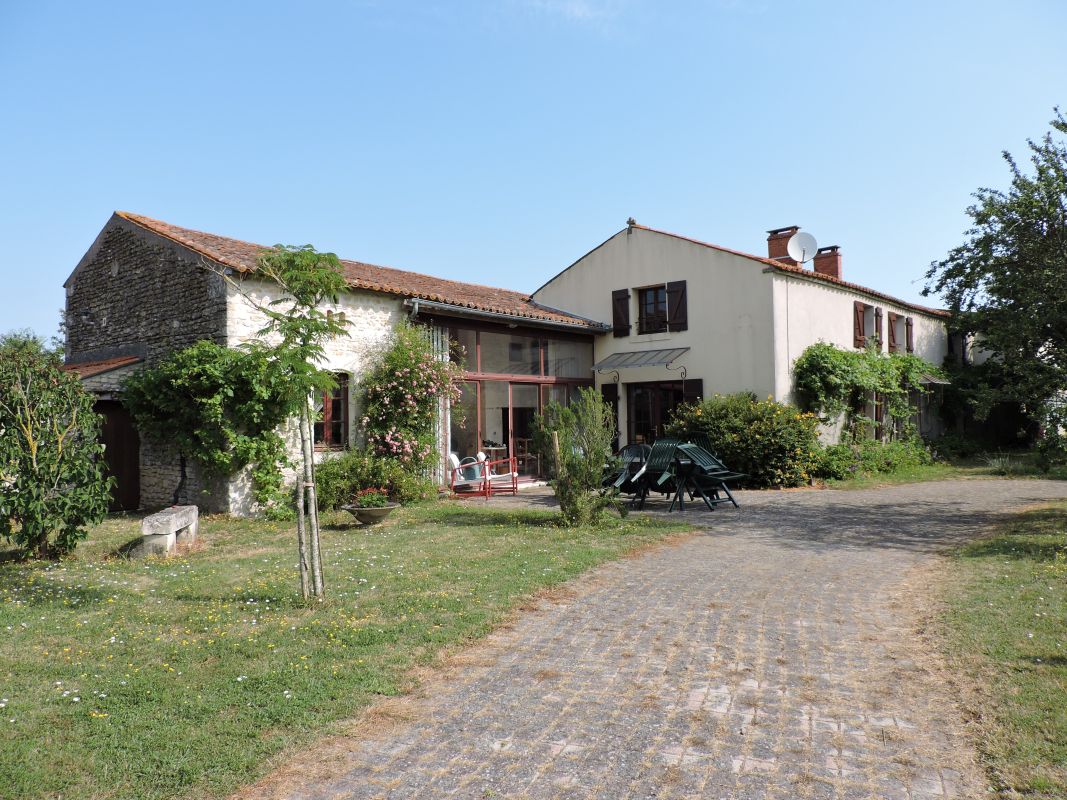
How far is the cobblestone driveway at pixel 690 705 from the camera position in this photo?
3.01 m

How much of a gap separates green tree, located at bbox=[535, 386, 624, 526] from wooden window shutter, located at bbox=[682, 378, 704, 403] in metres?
7.38

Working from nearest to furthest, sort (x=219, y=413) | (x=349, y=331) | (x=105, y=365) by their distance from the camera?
1. (x=219, y=413)
2. (x=349, y=331)
3. (x=105, y=365)

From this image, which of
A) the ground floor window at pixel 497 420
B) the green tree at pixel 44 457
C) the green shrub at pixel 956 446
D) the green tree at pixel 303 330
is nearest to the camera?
the green tree at pixel 303 330

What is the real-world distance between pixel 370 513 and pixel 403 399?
309 cm

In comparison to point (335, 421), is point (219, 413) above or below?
above

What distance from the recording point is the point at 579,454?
369 inches

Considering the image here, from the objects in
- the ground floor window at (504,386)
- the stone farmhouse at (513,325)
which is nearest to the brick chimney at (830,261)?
the stone farmhouse at (513,325)

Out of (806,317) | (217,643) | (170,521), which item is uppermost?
(806,317)

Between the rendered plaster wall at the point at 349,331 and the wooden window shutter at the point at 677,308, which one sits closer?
the rendered plaster wall at the point at 349,331

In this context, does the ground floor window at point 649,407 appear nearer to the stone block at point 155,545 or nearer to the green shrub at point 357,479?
the green shrub at point 357,479

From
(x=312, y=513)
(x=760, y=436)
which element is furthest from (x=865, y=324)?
(x=312, y=513)

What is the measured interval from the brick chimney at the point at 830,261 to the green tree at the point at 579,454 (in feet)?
43.7

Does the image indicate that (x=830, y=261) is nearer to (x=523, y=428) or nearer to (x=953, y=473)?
(x=953, y=473)

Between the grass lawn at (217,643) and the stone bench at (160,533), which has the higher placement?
the stone bench at (160,533)
